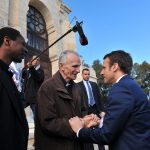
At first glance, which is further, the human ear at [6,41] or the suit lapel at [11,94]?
the human ear at [6,41]

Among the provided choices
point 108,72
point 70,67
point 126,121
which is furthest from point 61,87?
point 126,121

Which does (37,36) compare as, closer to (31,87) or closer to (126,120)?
(31,87)

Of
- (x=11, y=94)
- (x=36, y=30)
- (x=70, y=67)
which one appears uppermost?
(x=36, y=30)

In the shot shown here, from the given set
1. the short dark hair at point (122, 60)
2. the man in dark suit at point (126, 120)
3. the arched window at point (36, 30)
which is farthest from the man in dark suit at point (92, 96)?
the arched window at point (36, 30)

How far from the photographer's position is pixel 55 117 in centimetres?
294

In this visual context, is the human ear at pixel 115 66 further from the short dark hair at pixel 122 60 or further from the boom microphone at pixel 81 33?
the boom microphone at pixel 81 33

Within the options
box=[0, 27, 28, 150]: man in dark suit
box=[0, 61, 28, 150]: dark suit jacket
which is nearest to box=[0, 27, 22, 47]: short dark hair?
box=[0, 27, 28, 150]: man in dark suit

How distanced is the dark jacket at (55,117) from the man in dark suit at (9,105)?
0.40m

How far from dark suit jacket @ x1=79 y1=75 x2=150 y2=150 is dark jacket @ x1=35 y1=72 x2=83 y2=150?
1.82 ft

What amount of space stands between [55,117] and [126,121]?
92 centimetres

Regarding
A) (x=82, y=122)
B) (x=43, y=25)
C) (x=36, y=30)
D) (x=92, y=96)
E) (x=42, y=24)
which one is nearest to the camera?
(x=82, y=122)

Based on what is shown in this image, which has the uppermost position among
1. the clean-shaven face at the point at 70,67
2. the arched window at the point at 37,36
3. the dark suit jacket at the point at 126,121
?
the arched window at the point at 37,36

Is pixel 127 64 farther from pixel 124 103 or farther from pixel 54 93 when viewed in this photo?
pixel 54 93

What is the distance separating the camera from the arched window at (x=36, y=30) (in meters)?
13.6
